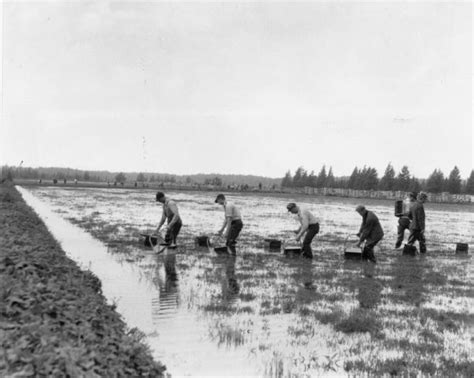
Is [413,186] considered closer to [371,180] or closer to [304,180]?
[371,180]

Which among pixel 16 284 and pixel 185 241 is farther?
pixel 185 241

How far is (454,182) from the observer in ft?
316

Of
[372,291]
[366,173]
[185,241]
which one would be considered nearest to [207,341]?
[372,291]

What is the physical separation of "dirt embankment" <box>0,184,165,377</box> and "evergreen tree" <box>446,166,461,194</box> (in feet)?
323

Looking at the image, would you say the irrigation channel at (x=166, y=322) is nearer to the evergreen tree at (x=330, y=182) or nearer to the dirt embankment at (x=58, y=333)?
the dirt embankment at (x=58, y=333)

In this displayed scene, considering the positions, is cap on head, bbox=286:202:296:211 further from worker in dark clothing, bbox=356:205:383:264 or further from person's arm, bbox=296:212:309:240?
worker in dark clothing, bbox=356:205:383:264

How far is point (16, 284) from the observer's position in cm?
616

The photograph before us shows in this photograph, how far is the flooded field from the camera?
6559mm

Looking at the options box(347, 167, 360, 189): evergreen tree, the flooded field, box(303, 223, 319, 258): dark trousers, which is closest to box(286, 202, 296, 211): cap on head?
box(303, 223, 319, 258): dark trousers

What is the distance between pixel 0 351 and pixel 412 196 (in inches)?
621

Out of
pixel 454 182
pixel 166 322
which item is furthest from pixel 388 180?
pixel 166 322

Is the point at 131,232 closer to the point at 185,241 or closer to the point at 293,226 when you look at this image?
the point at 185,241

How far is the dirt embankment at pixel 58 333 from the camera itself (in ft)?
13.3

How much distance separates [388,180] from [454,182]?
12.2 meters
